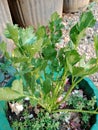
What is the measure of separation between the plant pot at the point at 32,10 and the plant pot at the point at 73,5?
13 centimetres

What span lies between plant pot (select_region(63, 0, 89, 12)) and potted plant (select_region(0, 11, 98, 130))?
0.88 metres

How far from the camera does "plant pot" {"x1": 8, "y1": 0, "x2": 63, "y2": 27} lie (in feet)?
5.41

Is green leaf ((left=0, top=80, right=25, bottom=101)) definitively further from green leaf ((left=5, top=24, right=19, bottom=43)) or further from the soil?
the soil

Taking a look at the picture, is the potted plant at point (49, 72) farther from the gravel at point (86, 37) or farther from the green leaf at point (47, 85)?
the gravel at point (86, 37)

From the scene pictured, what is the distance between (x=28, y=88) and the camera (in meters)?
0.92

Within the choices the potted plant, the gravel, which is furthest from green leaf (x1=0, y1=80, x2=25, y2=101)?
the gravel

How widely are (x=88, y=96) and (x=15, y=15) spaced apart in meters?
0.83

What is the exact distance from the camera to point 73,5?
197 centimetres

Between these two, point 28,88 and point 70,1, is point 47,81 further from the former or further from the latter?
point 70,1

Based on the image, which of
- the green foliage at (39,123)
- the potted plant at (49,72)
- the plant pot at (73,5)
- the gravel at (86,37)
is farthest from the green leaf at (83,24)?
the plant pot at (73,5)

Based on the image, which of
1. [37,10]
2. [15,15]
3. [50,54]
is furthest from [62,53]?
[15,15]

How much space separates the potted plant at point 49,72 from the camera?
2.56 ft

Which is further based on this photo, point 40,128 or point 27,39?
point 40,128

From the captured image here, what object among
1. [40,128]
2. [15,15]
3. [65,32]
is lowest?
[40,128]
